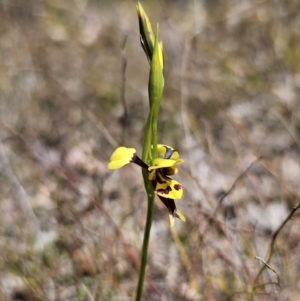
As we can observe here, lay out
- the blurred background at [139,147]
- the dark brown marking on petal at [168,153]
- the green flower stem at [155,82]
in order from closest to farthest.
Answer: the green flower stem at [155,82], the dark brown marking on petal at [168,153], the blurred background at [139,147]

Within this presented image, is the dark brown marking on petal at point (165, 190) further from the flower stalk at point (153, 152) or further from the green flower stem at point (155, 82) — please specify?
the green flower stem at point (155, 82)

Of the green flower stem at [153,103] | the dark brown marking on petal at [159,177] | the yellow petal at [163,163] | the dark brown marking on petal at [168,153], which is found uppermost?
the green flower stem at [153,103]

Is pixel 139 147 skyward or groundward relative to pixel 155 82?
groundward

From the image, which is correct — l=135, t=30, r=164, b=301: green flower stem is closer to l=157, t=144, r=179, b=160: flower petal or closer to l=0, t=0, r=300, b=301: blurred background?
l=157, t=144, r=179, b=160: flower petal

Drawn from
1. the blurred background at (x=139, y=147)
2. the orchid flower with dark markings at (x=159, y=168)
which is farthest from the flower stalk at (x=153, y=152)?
the blurred background at (x=139, y=147)

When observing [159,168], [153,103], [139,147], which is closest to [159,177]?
[159,168]

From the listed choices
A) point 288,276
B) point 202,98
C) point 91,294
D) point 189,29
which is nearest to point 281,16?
point 189,29

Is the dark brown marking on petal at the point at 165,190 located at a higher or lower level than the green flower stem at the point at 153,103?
lower

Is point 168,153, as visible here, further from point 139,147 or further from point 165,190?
point 139,147
